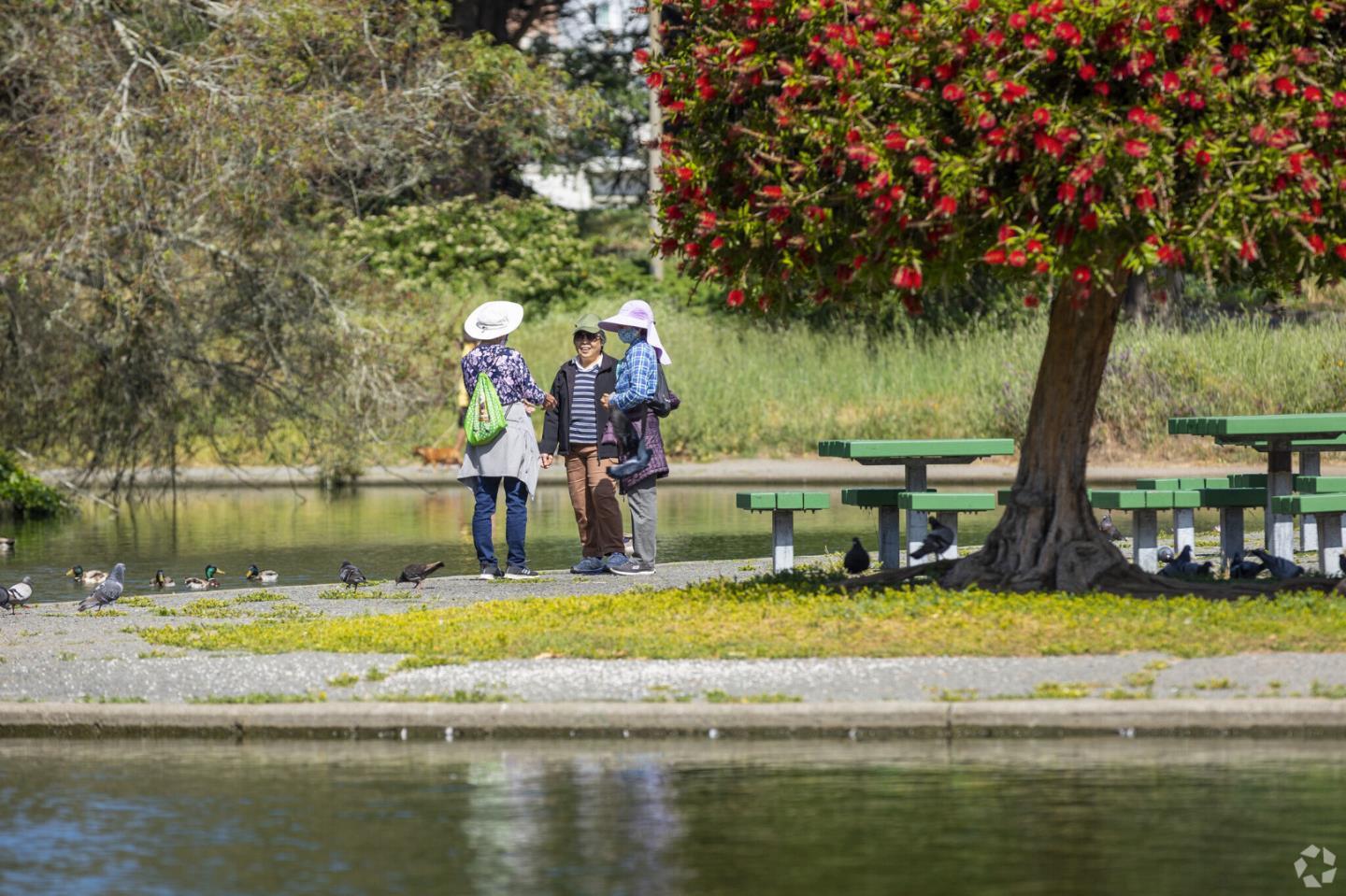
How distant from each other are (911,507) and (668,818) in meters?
7.57

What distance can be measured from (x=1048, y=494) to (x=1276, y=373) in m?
18.0

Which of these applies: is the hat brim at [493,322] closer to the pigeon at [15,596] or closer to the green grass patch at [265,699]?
the pigeon at [15,596]

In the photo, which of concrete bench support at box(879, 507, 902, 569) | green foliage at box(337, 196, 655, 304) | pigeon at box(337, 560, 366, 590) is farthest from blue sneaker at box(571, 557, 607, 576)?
green foliage at box(337, 196, 655, 304)

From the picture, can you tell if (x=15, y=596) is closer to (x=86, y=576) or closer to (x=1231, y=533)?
(x=86, y=576)

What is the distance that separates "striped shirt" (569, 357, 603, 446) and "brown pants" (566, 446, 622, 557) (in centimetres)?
11

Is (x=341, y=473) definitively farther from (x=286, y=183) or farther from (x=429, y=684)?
(x=429, y=684)

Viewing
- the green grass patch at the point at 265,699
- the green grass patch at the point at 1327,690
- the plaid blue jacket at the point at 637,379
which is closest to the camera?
the green grass patch at the point at 1327,690

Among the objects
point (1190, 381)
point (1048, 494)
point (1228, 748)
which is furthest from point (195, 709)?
point (1190, 381)

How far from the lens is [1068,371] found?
45.4ft

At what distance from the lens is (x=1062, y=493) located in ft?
45.4

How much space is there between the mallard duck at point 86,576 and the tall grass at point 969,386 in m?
14.7

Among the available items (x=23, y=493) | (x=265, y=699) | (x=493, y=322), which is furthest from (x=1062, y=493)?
(x=23, y=493)

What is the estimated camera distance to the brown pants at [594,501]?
1669 cm

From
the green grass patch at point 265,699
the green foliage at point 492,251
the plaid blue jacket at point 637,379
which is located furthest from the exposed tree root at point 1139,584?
the green foliage at point 492,251
